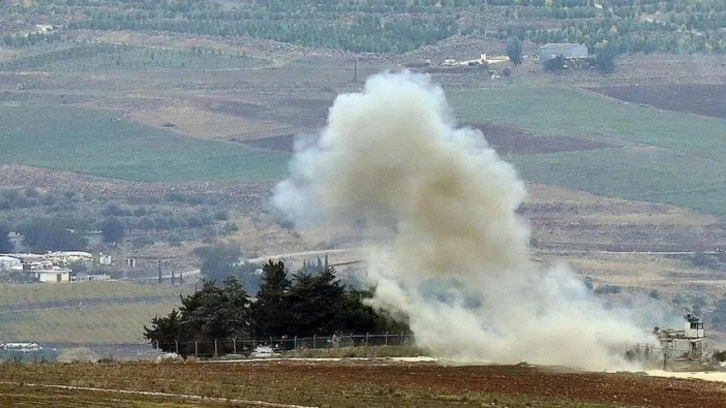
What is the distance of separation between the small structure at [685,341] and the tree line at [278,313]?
10.9m

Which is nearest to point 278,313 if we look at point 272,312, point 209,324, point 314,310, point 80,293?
point 272,312

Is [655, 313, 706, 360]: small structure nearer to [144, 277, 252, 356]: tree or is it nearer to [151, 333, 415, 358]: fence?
[151, 333, 415, 358]: fence

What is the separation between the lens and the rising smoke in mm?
80500

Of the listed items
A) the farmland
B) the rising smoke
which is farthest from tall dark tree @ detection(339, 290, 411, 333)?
the farmland

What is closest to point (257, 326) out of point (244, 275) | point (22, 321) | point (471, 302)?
point (471, 302)

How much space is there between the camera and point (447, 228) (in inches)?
3172

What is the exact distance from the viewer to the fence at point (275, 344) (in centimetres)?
8700

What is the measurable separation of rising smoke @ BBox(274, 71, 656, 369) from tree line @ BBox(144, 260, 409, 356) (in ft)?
23.7

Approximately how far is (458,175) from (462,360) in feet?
21.0

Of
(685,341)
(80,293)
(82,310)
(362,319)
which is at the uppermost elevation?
(80,293)

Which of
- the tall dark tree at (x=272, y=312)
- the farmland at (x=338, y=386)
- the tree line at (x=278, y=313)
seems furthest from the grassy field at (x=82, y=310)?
the farmland at (x=338, y=386)

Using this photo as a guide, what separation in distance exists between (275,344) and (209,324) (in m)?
2.61

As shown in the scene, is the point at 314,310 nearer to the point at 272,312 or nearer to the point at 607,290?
the point at 272,312

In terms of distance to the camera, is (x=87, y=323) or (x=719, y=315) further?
(x=719, y=315)
